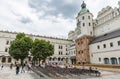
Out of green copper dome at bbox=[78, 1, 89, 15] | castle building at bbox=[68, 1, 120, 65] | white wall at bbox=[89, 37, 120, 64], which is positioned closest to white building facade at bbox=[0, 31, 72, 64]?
castle building at bbox=[68, 1, 120, 65]

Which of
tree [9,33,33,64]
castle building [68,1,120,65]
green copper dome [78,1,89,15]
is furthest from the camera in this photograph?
green copper dome [78,1,89,15]

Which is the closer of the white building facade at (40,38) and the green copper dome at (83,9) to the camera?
the green copper dome at (83,9)

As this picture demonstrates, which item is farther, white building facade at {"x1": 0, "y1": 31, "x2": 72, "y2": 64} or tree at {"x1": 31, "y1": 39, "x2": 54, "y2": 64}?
white building facade at {"x1": 0, "y1": 31, "x2": 72, "y2": 64}

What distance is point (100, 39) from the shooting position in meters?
41.2

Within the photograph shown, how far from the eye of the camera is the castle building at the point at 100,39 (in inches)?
1370

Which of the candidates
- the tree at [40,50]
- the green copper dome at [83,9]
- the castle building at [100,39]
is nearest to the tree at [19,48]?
the tree at [40,50]

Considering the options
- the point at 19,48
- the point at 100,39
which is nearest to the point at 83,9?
the point at 100,39

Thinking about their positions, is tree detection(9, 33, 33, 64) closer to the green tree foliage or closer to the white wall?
the green tree foliage

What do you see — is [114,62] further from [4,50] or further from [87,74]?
[4,50]

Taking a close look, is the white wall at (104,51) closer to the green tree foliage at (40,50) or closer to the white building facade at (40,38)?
the green tree foliage at (40,50)

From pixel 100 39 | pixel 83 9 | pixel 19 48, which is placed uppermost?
pixel 83 9

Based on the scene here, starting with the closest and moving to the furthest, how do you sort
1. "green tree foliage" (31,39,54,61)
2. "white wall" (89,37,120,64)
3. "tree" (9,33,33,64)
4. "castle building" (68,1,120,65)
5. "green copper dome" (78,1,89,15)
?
"white wall" (89,37,120,64) < "castle building" (68,1,120,65) < "tree" (9,33,33,64) < "green tree foliage" (31,39,54,61) < "green copper dome" (78,1,89,15)

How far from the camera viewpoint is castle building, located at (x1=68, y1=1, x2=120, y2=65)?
114 ft

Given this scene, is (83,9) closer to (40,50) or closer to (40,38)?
(40,38)
